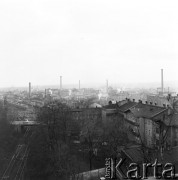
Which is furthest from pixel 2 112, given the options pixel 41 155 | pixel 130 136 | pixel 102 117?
pixel 130 136

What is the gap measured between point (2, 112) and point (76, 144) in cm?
1392

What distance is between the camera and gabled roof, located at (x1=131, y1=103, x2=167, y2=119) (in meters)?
20.5

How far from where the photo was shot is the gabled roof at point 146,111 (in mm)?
20547

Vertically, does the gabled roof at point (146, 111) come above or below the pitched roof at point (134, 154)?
above

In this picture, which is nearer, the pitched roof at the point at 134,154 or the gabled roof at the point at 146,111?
the pitched roof at the point at 134,154

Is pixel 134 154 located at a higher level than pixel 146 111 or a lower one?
lower

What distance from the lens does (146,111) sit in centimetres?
2223

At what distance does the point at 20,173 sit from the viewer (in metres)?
14.9

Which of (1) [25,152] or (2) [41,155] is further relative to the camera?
(1) [25,152]

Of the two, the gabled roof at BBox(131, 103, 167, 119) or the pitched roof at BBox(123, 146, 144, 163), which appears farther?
the gabled roof at BBox(131, 103, 167, 119)

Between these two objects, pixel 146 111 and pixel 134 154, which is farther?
pixel 146 111

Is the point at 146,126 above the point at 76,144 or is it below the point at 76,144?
above

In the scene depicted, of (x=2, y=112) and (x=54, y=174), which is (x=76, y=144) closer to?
(x=54, y=174)

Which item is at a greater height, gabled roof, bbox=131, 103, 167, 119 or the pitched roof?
gabled roof, bbox=131, 103, 167, 119
